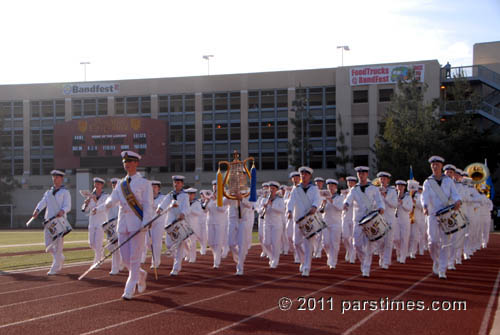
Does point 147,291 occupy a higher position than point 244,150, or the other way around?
point 244,150

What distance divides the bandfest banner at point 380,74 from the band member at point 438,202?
38467mm

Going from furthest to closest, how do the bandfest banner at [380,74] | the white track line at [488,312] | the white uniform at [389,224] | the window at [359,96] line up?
the window at [359,96] → the bandfest banner at [380,74] → the white uniform at [389,224] → the white track line at [488,312]

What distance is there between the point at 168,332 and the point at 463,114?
41998mm

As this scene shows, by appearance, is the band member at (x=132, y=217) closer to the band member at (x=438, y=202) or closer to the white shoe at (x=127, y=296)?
the white shoe at (x=127, y=296)

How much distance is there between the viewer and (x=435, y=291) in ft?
35.9

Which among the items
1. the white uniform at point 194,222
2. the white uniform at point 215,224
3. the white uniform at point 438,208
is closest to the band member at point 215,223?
the white uniform at point 215,224

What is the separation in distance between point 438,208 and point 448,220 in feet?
1.06

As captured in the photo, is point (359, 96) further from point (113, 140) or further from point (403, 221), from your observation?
point (403, 221)

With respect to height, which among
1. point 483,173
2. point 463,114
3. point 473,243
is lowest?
point 473,243

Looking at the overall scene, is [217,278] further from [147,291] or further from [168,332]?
[168,332]

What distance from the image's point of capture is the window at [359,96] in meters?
52.8

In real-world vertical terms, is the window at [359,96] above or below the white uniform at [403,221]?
above

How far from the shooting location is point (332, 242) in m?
15.8

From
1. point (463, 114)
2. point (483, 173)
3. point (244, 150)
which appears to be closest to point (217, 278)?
point (483, 173)
